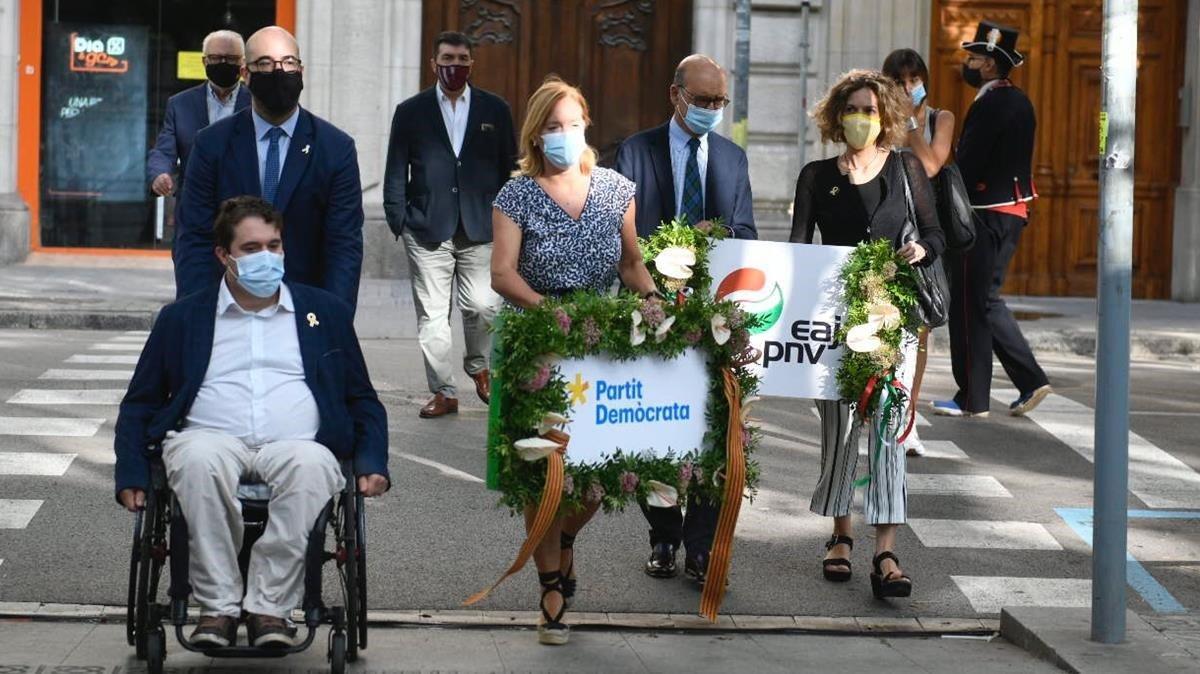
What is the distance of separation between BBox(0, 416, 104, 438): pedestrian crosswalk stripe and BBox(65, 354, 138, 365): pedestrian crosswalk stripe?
2.21 m

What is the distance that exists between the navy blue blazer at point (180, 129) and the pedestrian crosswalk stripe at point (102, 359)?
3.00m

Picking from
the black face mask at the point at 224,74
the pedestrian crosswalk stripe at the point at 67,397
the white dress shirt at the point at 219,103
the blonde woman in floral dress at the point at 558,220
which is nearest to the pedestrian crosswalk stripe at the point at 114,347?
the pedestrian crosswalk stripe at the point at 67,397

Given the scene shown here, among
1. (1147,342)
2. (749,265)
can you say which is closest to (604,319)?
(749,265)

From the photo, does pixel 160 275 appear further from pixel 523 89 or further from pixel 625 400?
pixel 625 400

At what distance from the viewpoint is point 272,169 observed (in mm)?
7305

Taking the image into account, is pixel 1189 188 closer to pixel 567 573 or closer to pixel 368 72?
pixel 368 72

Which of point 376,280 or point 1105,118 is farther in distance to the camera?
point 376,280

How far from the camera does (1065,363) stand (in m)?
14.6

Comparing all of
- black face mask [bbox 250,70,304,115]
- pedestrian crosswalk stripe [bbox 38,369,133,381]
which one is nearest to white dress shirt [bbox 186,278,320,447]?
black face mask [bbox 250,70,304,115]

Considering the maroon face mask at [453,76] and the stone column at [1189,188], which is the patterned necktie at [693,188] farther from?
the stone column at [1189,188]

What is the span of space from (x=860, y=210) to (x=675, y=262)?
90cm

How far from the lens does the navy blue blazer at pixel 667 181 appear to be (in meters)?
7.82

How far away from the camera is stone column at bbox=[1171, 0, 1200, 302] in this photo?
18.8 metres

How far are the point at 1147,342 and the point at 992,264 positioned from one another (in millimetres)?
4417
